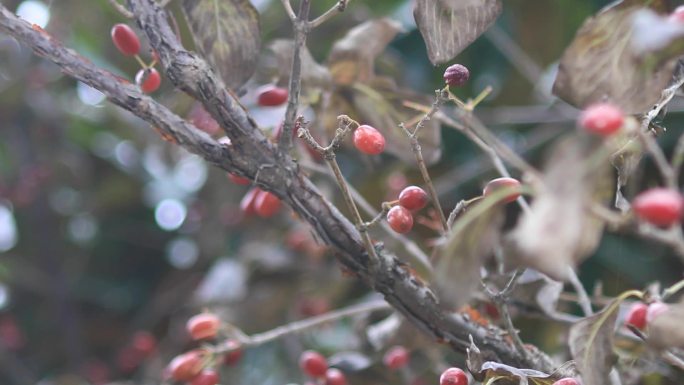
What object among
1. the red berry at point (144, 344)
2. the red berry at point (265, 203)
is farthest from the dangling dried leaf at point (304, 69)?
the red berry at point (144, 344)

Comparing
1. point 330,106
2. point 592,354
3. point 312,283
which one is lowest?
point 592,354

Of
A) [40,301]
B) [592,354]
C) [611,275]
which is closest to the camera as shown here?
[592,354]

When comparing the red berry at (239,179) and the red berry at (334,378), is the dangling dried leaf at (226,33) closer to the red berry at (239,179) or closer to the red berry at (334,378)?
the red berry at (239,179)

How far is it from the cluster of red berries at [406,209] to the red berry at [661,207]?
27 centimetres

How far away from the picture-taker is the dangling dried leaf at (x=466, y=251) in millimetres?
435

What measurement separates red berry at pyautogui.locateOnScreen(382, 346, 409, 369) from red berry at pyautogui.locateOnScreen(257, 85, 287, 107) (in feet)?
1.03

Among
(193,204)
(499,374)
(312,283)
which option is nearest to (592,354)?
(499,374)

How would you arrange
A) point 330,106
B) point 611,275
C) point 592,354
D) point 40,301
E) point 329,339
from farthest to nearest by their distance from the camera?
point 40,301 < point 329,339 < point 611,275 < point 330,106 < point 592,354

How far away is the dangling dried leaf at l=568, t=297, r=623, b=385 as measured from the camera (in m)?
0.55

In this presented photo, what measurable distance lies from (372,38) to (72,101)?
3.71 feet

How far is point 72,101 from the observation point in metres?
1.85

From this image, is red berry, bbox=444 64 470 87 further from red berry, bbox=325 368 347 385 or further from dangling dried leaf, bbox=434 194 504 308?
red berry, bbox=325 368 347 385

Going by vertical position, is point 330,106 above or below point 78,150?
below

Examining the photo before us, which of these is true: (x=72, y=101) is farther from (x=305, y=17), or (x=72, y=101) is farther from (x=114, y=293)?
(x=305, y=17)
